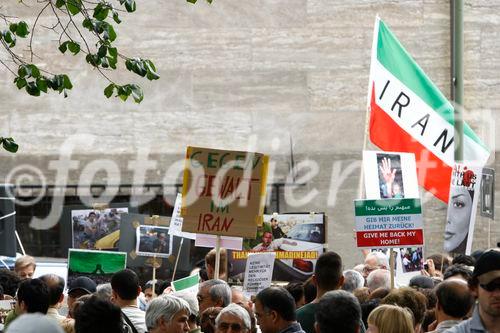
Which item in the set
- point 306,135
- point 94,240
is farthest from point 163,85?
point 94,240

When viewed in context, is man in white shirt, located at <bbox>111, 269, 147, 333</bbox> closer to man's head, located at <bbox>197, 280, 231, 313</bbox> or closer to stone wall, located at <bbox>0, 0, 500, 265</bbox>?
man's head, located at <bbox>197, 280, 231, 313</bbox>

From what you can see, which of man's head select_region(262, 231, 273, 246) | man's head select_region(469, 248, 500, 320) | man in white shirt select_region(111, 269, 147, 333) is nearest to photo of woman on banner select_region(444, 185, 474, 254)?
man's head select_region(262, 231, 273, 246)

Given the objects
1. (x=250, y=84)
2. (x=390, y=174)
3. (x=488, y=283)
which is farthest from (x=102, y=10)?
(x=250, y=84)

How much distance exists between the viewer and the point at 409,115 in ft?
49.4

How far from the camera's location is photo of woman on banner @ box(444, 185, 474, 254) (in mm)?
13414

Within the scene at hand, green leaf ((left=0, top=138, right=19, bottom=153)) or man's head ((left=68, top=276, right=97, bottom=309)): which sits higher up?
green leaf ((left=0, top=138, right=19, bottom=153))

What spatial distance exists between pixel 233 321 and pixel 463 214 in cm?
666

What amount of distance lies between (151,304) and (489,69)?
463 inches

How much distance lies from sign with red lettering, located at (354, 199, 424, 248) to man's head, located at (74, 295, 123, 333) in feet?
19.1

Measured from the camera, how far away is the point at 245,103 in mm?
18188

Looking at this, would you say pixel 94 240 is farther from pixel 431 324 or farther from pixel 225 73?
pixel 431 324

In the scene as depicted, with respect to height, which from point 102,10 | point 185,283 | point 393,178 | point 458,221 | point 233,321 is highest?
point 102,10

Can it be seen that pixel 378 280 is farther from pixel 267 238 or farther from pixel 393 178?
pixel 267 238

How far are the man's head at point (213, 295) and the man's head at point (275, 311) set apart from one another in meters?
1.31
